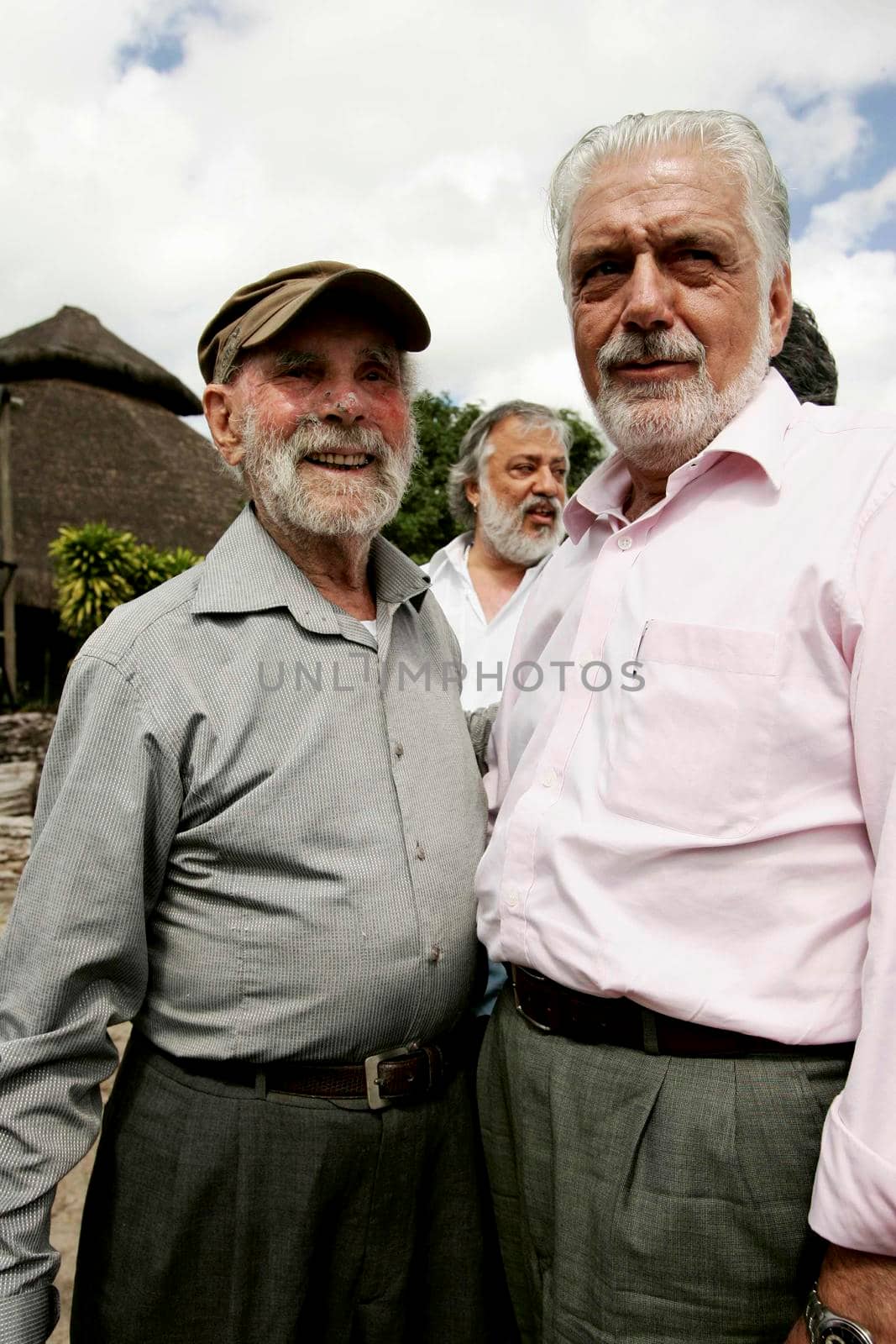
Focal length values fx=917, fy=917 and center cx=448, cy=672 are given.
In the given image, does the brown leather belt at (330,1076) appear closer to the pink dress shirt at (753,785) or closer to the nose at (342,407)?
the pink dress shirt at (753,785)

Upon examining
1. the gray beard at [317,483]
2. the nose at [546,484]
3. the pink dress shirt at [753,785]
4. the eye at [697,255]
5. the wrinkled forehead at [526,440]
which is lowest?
the pink dress shirt at [753,785]

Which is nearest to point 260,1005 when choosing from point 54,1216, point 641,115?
point 641,115

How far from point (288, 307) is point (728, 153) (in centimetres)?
90

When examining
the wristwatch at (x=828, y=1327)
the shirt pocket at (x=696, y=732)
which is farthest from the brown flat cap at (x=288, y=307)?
the wristwatch at (x=828, y=1327)

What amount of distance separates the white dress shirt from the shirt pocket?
1.91 m

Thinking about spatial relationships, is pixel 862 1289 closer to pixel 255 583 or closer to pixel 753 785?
pixel 753 785

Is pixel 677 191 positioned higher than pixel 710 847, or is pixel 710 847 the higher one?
pixel 677 191

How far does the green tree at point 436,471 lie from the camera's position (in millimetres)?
11328

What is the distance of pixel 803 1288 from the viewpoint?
142 centimetres

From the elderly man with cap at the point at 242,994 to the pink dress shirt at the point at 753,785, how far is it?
307mm

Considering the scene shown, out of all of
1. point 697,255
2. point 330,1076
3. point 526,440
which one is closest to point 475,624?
point 526,440

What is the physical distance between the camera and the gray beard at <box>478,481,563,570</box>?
13.1 feet

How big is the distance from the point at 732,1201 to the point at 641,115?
1.90 meters

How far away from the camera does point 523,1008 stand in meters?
A: 1.67
